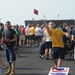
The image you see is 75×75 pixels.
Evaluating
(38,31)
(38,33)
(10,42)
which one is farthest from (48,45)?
(38,33)

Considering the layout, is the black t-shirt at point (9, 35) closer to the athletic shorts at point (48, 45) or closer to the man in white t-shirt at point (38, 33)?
the athletic shorts at point (48, 45)

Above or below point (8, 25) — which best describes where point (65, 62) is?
below

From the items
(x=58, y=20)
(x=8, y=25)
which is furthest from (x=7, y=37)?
(x=58, y=20)

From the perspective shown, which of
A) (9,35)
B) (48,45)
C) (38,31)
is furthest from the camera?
(38,31)

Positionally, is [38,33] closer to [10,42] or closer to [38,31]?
[38,31]

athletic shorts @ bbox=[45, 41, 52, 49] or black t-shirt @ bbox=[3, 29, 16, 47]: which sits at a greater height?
black t-shirt @ bbox=[3, 29, 16, 47]

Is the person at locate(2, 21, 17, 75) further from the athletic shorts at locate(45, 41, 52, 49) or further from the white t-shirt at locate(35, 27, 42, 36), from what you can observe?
the white t-shirt at locate(35, 27, 42, 36)

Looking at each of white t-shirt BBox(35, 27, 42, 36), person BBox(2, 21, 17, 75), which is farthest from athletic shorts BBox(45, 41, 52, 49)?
white t-shirt BBox(35, 27, 42, 36)

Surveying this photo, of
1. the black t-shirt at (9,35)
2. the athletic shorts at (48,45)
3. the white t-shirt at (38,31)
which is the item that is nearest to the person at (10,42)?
the black t-shirt at (9,35)

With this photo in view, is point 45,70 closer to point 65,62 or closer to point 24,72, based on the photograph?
point 24,72

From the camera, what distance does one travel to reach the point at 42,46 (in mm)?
16562

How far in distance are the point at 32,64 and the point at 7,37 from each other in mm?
3244

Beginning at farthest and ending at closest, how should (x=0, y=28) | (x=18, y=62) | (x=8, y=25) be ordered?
(x=0, y=28)
(x=18, y=62)
(x=8, y=25)

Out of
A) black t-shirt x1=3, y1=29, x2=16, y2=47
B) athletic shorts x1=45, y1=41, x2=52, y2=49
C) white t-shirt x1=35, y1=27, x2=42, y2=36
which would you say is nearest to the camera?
black t-shirt x1=3, y1=29, x2=16, y2=47
